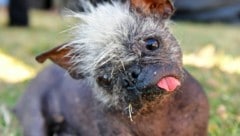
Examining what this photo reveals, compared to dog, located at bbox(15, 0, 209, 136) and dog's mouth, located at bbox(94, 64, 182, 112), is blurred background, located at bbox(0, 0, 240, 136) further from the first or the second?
dog's mouth, located at bbox(94, 64, 182, 112)

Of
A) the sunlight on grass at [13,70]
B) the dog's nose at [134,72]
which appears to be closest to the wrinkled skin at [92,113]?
the dog's nose at [134,72]

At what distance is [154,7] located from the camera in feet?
6.89

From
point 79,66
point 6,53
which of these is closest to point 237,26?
point 6,53

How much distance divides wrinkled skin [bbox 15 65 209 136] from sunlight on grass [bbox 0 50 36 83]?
0.93m

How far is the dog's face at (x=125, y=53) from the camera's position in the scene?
1.87 m

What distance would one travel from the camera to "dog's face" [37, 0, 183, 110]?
1870 millimetres

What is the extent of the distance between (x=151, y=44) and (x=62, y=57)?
0.36m

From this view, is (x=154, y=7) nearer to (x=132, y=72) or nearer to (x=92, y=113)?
(x=132, y=72)

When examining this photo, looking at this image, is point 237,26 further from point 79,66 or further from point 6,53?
point 79,66

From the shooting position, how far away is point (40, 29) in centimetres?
612

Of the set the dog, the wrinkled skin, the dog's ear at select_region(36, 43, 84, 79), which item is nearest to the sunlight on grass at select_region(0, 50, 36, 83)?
the wrinkled skin

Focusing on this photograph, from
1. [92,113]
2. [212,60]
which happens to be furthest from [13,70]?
[92,113]

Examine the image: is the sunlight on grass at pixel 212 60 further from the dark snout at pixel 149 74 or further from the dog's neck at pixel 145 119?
the dark snout at pixel 149 74

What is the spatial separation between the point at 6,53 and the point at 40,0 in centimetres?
481
